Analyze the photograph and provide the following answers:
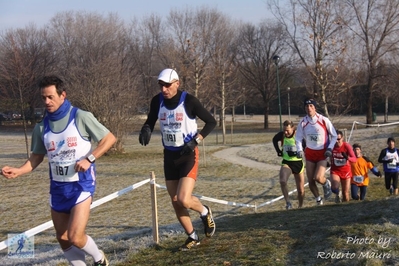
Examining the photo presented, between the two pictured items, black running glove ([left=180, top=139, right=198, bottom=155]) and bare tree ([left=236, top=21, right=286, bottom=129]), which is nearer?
black running glove ([left=180, top=139, right=198, bottom=155])

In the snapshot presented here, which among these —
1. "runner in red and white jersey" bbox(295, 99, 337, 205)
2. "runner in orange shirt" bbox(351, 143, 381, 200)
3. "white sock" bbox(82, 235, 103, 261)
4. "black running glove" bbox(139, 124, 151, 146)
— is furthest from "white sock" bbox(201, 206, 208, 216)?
"runner in orange shirt" bbox(351, 143, 381, 200)

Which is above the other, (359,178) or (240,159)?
(359,178)

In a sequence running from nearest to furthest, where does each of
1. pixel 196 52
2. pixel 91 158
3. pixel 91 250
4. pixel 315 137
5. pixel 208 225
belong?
pixel 91 158
pixel 91 250
pixel 208 225
pixel 315 137
pixel 196 52

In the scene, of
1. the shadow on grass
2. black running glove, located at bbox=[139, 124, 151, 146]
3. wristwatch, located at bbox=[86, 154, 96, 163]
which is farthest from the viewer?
black running glove, located at bbox=[139, 124, 151, 146]

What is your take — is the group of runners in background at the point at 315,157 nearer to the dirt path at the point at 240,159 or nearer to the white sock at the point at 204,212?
the white sock at the point at 204,212

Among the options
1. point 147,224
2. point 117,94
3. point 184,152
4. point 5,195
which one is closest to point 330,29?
point 117,94

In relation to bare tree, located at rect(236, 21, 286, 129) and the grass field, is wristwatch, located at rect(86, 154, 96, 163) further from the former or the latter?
bare tree, located at rect(236, 21, 286, 129)

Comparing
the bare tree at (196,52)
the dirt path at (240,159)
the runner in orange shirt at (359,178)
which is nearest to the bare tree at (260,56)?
the bare tree at (196,52)

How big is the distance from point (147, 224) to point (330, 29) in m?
26.0

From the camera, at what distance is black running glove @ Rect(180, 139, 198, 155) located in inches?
232

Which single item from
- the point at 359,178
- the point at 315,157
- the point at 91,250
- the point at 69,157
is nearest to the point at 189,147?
the point at 69,157

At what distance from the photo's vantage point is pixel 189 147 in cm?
589

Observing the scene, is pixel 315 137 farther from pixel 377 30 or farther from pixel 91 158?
pixel 377 30

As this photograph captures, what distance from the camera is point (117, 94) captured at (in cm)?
2995
